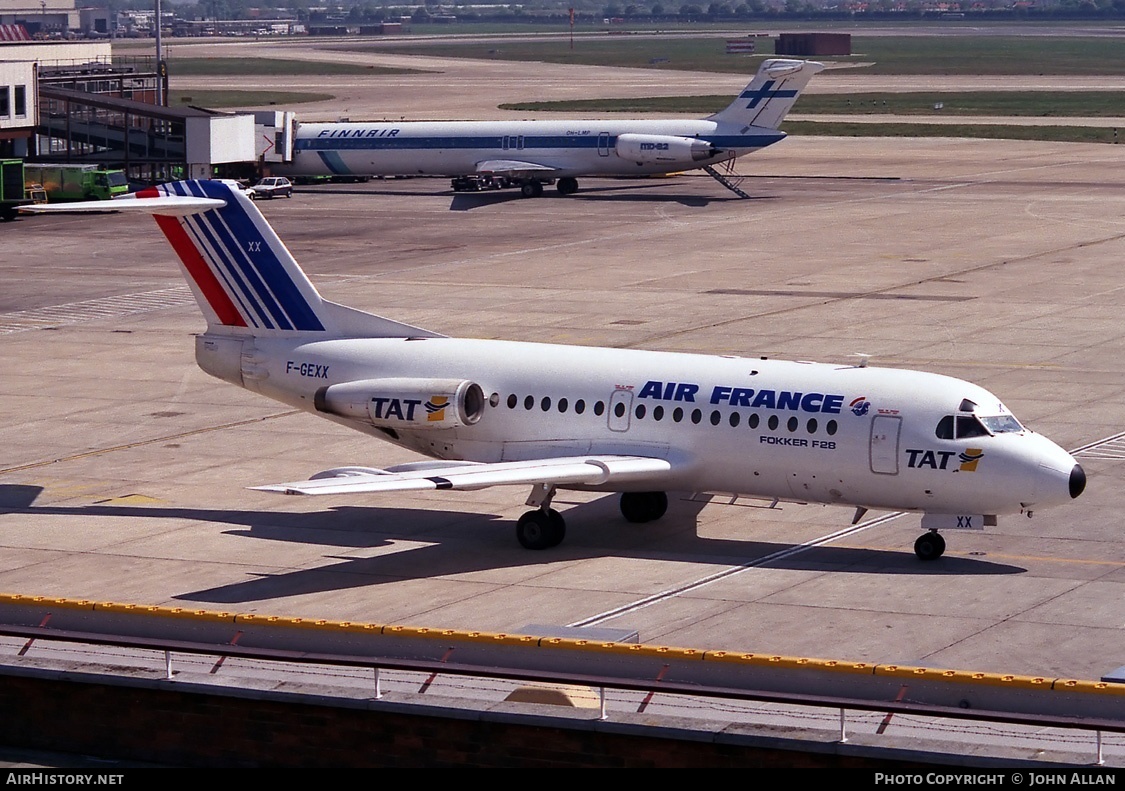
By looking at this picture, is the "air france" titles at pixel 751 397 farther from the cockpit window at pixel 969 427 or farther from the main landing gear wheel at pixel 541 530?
the main landing gear wheel at pixel 541 530

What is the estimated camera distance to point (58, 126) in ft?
310

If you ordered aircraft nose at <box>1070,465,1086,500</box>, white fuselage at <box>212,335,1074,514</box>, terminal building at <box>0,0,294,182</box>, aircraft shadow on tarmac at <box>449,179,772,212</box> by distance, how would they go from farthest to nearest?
terminal building at <box>0,0,294,182</box>, aircraft shadow on tarmac at <box>449,179,772,212</box>, white fuselage at <box>212,335,1074,514</box>, aircraft nose at <box>1070,465,1086,500</box>

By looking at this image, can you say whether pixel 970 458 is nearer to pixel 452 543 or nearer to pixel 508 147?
pixel 452 543

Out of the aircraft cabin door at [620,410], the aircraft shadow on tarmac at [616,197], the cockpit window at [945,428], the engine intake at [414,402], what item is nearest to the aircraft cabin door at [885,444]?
the cockpit window at [945,428]

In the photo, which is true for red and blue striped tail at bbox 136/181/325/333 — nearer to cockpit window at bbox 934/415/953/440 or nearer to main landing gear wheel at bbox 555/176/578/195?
cockpit window at bbox 934/415/953/440

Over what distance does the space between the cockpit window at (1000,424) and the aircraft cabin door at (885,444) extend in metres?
1.34

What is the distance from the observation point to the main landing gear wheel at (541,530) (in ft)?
96.2

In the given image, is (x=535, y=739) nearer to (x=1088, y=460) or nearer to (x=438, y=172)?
(x=1088, y=460)

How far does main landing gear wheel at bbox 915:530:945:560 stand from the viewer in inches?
1107

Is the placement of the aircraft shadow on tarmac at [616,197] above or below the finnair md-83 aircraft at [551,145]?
below

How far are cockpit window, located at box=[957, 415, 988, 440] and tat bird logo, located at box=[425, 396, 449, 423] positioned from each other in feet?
28.7

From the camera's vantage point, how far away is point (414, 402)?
31.0 metres

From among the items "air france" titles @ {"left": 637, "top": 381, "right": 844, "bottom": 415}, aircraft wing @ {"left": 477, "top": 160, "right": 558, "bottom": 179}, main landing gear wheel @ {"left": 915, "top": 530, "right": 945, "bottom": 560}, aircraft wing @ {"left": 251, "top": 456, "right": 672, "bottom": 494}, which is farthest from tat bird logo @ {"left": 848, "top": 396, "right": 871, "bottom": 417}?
aircraft wing @ {"left": 477, "top": 160, "right": 558, "bottom": 179}

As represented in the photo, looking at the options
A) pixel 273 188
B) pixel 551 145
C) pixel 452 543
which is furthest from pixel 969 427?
pixel 273 188
